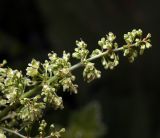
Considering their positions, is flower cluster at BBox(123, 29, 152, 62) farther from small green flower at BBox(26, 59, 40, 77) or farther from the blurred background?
the blurred background

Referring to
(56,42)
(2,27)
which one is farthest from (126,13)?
(2,27)

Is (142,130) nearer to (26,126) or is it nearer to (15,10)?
(15,10)

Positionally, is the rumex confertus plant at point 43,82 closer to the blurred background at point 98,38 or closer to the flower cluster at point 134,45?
the flower cluster at point 134,45

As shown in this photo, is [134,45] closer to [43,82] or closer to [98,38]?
[43,82]

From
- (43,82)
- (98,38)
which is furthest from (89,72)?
(98,38)

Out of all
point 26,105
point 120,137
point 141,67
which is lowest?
point 26,105

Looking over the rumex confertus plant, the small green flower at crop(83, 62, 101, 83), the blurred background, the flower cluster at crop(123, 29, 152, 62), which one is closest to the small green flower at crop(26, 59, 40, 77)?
the rumex confertus plant
